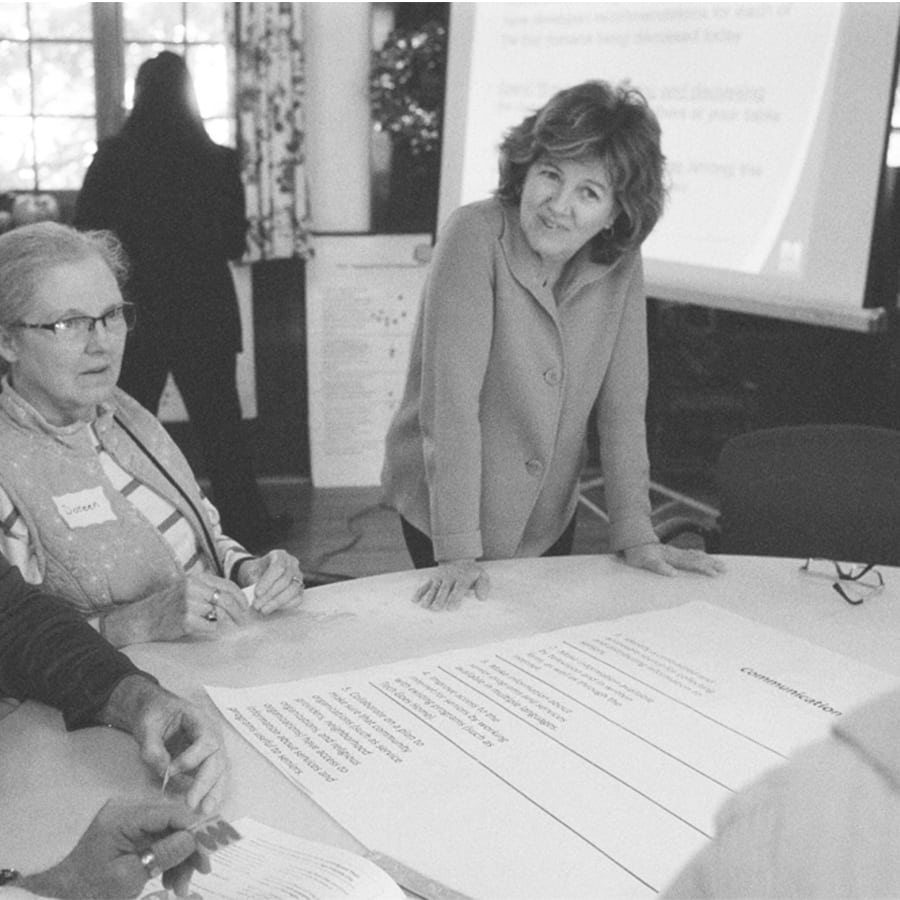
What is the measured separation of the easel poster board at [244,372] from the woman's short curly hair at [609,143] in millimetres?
3203

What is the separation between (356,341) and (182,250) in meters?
1.25

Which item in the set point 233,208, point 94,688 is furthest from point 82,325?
point 233,208

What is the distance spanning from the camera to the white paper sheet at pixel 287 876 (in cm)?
79

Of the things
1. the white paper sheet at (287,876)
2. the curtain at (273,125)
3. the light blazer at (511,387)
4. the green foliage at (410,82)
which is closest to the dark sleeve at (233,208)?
the curtain at (273,125)

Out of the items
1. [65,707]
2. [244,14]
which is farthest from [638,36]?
[65,707]

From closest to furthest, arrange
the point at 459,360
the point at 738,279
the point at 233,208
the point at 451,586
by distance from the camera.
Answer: the point at 451,586 < the point at 459,360 < the point at 738,279 < the point at 233,208

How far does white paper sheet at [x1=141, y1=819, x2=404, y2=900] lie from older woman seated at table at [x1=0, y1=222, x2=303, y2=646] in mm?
531

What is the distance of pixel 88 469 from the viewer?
5.11 feet

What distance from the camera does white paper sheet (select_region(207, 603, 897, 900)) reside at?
854 mm

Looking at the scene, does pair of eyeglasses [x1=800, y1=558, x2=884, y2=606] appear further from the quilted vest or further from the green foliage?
the green foliage

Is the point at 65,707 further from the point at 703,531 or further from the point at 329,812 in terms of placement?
the point at 703,531

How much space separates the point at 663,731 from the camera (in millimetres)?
1063

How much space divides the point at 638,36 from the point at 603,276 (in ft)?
5.51

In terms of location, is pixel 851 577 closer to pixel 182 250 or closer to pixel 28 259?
pixel 28 259
